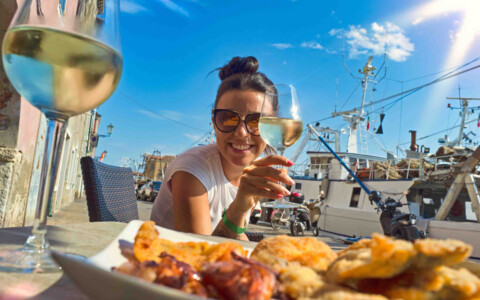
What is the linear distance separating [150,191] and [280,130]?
27601 millimetres

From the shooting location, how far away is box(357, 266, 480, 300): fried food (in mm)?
477

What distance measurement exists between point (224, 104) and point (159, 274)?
6.37ft

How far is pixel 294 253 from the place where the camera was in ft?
2.56

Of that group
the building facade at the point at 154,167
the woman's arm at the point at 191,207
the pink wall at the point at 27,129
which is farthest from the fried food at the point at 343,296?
the building facade at the point at 154,167

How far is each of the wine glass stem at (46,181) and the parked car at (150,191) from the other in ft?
89.3

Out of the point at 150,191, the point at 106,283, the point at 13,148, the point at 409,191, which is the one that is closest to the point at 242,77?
the point at 106,283

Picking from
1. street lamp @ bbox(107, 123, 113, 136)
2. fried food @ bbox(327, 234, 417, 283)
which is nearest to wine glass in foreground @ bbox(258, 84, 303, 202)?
fried food @ bbox(327, 234, 417, 283)

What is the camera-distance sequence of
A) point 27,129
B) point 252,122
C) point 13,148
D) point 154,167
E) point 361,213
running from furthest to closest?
point 154,167
point 361,213
point 27,129
point 13,148
point 252,122

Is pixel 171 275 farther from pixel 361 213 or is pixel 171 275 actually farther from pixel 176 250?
pixel 361 213

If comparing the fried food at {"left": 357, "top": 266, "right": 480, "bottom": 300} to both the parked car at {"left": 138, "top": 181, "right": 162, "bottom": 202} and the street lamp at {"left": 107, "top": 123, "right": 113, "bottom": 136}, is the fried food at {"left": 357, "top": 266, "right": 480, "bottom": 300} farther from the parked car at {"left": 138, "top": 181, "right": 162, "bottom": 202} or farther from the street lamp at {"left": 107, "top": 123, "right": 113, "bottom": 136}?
the parked car at {"left": 138, "top": 181, "right": 162, "bottom": 202}

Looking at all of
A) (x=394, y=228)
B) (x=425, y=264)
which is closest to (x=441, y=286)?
(x=425, y=264)

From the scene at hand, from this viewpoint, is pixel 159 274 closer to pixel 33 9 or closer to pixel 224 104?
pixel 33 9

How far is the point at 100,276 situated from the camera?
439 mm

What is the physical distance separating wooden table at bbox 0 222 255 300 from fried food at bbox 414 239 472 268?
527 millimetres
